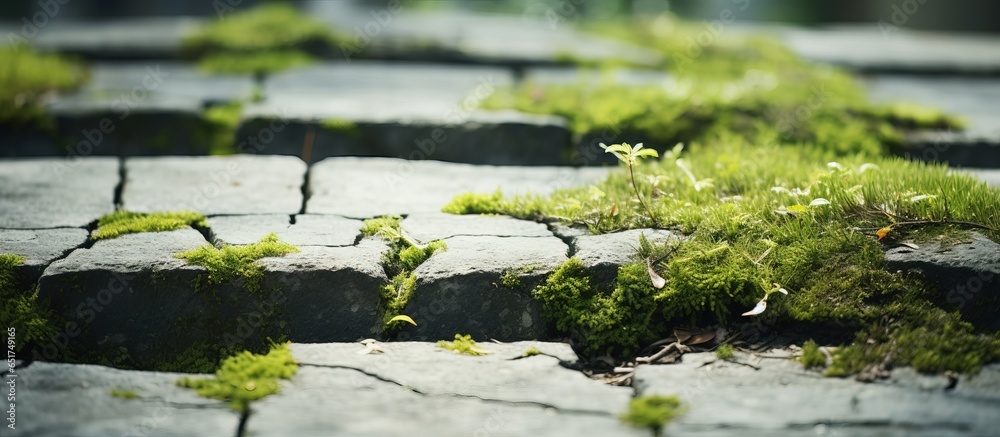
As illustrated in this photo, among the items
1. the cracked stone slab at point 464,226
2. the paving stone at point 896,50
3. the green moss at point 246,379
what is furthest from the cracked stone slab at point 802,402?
the paving stone at point 896,50

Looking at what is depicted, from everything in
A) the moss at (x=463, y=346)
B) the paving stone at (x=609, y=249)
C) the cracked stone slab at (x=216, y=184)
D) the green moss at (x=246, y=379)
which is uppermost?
the cracked stone slab at (x=216, y=184)

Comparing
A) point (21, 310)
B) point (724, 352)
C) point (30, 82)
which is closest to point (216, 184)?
point (21, 310)

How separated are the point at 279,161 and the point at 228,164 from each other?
0.19 meters

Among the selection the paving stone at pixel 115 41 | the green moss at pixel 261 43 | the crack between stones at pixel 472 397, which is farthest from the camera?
the paving stone at pixel 115 41

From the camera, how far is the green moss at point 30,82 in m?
3.83

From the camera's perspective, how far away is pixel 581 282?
7.36ft

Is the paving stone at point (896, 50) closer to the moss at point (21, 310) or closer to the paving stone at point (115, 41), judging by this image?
the paving stone at point (115, 41)

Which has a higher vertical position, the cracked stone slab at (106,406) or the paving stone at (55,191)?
the paving stone at (55,191)

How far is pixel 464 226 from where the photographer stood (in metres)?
2.62

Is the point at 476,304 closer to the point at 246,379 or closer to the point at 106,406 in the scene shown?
the point at 246,379

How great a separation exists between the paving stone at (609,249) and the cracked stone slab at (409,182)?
1.78 feet

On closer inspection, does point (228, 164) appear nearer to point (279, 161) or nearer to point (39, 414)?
point (279, 161)

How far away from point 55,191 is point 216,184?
550 millimetres

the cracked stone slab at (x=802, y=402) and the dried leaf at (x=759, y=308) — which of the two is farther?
the dried leaf at (x=759, y=308)
